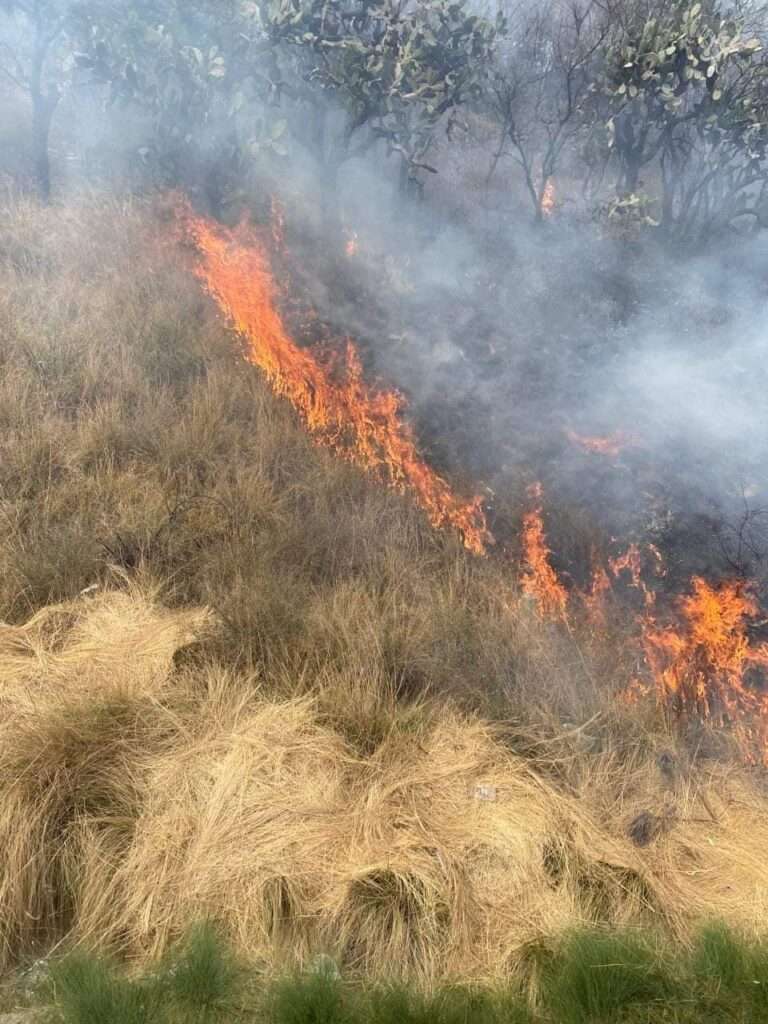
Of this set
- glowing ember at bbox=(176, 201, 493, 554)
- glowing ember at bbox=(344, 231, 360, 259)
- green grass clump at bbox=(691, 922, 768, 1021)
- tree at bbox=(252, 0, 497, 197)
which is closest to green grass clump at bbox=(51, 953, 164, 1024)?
green grass clump at bbox=(691, 922, 768, 1021)

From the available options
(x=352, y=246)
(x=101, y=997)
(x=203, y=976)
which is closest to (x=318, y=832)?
(x=203, y=976)

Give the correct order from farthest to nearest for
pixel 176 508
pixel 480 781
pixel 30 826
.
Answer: pixel 176 508, pixel 480 781, pixel 30 826

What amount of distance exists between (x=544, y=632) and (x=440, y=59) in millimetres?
5597

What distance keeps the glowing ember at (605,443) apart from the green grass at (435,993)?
121 inches

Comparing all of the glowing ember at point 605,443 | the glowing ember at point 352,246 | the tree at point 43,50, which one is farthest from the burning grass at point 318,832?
the tree at point 43,50

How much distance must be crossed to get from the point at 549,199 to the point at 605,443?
14.3 ft

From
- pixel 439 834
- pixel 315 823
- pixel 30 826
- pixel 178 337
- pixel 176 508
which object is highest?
pixel 178 337

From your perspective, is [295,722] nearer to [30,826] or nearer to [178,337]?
[30,826]

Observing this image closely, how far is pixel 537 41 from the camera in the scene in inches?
358

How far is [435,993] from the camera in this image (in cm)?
238

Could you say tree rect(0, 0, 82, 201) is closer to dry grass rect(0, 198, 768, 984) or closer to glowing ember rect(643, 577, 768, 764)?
dry grass rect(0, 198, 768, 984)

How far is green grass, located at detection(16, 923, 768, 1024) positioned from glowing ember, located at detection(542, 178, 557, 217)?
23.0 feet

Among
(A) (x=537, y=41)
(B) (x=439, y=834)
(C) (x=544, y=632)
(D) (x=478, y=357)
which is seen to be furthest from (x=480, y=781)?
(A) (x=537, y=41)

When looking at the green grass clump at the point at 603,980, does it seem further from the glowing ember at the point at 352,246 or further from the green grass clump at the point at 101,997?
the glowing ember at the point at 352,246
